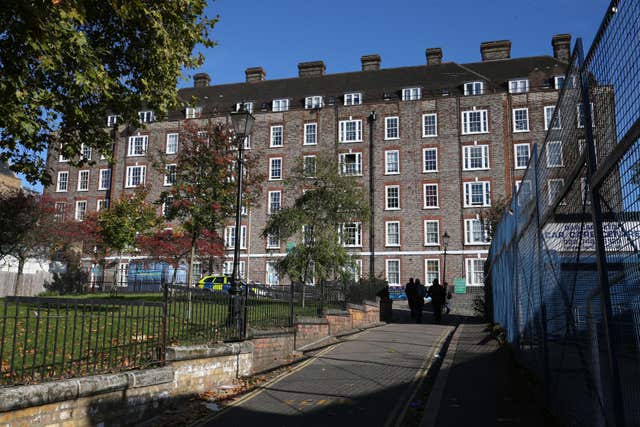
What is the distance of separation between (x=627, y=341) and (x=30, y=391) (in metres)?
5.80

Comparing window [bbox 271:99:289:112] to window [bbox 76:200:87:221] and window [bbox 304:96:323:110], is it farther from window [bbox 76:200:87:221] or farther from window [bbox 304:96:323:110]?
window [bbox 76:200:87:221]

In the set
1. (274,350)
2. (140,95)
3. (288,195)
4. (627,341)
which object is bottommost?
(274,350)

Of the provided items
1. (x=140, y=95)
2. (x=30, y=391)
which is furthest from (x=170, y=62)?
(x=30, y=391)

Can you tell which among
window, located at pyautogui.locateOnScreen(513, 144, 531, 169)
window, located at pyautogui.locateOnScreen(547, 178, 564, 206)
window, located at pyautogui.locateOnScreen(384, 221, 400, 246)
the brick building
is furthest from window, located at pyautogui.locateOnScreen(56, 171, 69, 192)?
window, located at pyautogui.locateOnScreen(547, 178, 564, 206)

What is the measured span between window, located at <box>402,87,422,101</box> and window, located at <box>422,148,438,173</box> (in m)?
5.82

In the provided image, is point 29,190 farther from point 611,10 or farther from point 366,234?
point 611,10

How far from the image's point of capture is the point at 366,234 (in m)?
45.5

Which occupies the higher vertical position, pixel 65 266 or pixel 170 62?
pixel 170 62

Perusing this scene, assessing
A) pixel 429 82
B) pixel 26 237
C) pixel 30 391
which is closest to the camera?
pixel 30 391

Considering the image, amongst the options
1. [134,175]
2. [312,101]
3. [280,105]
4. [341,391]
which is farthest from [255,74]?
[341,391]

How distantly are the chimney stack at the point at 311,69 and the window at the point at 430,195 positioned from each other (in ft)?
62.5

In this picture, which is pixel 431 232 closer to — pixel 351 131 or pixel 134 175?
pixel 351 131

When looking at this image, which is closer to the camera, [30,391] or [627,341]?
[627,341]

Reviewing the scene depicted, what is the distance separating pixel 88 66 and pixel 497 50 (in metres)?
48.8
